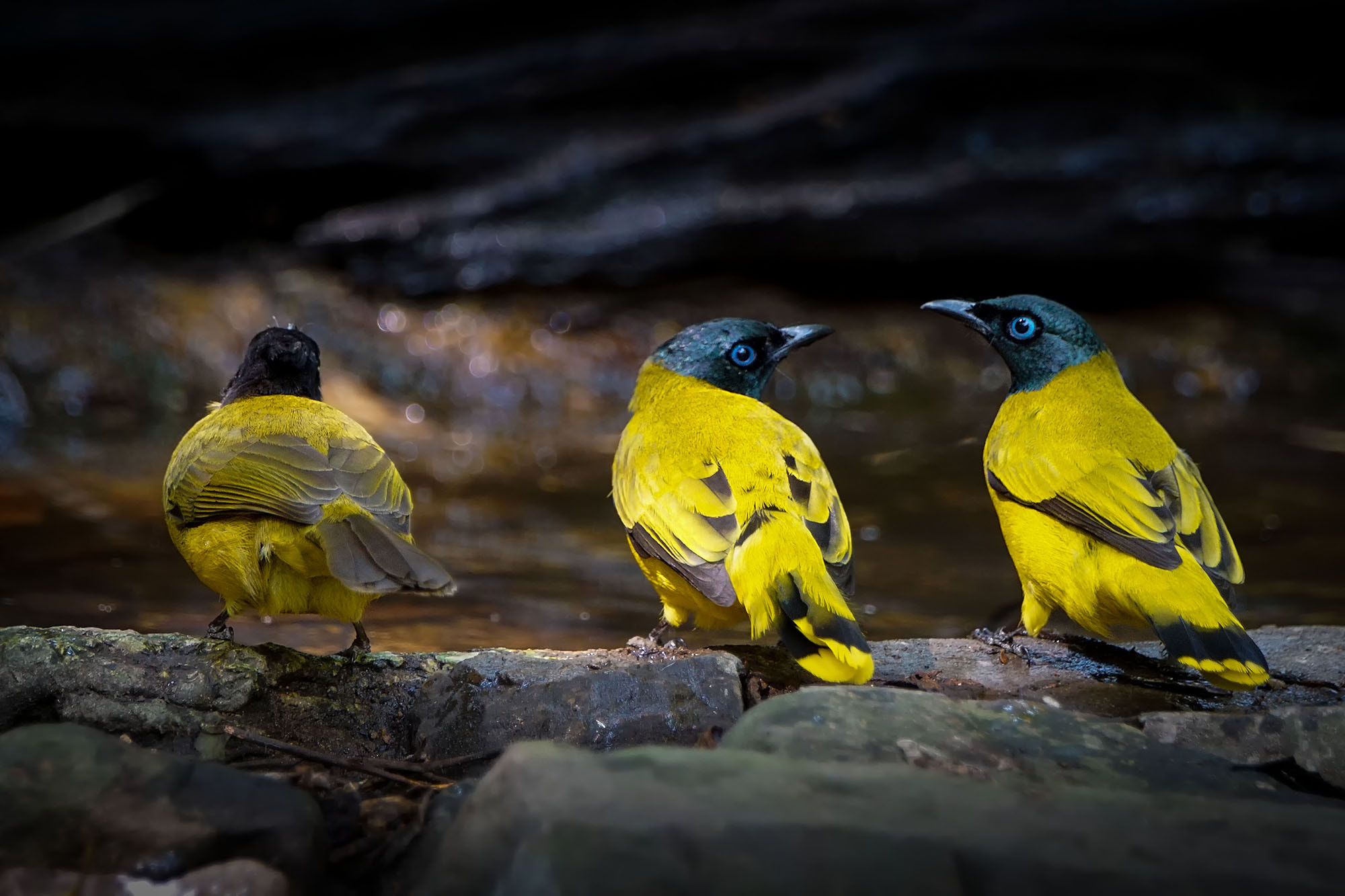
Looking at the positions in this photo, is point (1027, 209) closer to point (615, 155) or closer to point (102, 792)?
point (615, 155)

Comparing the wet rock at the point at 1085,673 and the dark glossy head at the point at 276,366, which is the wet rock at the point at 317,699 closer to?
the wet rock at the point at 1085,673

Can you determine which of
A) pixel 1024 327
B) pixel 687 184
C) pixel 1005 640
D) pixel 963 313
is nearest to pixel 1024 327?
pixel 1024 327

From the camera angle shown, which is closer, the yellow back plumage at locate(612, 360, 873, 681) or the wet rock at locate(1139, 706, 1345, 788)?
the wet rock at locate(1139, 706, 1345, 788)

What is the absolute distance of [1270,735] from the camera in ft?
8.61

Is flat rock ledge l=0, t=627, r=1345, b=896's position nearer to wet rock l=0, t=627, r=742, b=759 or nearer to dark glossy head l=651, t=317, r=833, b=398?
wet rock l=0, t=627, r=742, b=759

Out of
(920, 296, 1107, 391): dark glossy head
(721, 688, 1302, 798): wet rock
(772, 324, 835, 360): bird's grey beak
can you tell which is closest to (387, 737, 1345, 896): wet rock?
(721, 688, 1302, 798): wet rock

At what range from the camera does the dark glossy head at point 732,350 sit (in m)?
4.37

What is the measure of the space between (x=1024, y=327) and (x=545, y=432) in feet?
17.9

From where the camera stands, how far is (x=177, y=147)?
37.2ft

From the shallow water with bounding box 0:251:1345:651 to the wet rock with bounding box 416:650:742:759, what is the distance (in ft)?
5.41

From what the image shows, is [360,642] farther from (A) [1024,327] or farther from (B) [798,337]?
(A) [1024,327]

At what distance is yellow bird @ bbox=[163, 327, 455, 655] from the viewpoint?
9.63 ft

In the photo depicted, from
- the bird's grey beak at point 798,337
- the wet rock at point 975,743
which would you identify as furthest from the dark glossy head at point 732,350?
the wet rock at point 975,743

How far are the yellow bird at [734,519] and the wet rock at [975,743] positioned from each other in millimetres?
307
